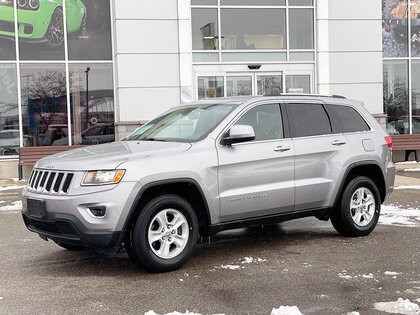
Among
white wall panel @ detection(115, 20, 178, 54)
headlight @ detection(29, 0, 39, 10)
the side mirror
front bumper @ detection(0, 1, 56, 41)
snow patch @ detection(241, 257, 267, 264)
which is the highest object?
headlight @ detection(29, 0, 39, 10)

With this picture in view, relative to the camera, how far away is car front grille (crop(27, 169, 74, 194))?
5.54 metres

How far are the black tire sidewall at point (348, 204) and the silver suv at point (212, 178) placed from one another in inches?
0.5

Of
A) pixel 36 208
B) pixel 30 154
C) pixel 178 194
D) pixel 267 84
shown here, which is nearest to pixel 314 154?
pixel 178 194

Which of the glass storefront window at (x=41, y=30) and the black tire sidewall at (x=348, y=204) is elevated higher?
the glass storefront window at (x=41, y=30)

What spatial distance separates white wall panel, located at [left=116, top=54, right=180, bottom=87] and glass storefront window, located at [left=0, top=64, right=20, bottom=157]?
2.99 m

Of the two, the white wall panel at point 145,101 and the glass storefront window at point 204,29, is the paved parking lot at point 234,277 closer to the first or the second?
the white wall panel at point 145,101

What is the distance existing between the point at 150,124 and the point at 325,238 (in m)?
2.61

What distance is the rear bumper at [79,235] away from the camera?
5352 millimetres

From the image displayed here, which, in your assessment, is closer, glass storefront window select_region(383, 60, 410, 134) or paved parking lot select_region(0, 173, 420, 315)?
paved parking lot select_region(0, 173, 420, 315)

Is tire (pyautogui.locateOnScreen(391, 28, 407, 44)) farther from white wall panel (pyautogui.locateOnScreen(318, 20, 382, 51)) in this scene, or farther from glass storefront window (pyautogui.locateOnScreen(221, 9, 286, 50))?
glass storefront window (pyautogui.locateOnScreen(221, 9, 286, 50))

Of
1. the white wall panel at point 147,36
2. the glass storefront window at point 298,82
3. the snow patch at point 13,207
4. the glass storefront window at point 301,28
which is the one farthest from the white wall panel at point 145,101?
the snow patch at point 13,207

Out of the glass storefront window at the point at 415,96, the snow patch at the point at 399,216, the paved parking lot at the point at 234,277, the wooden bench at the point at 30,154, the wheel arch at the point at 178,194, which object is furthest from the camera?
the glass storefront window at the point at 415,96

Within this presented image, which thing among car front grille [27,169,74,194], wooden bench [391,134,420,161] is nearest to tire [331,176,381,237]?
car front grille [27,169,74,194]

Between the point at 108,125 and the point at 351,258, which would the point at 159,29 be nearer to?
the point at 108,125
